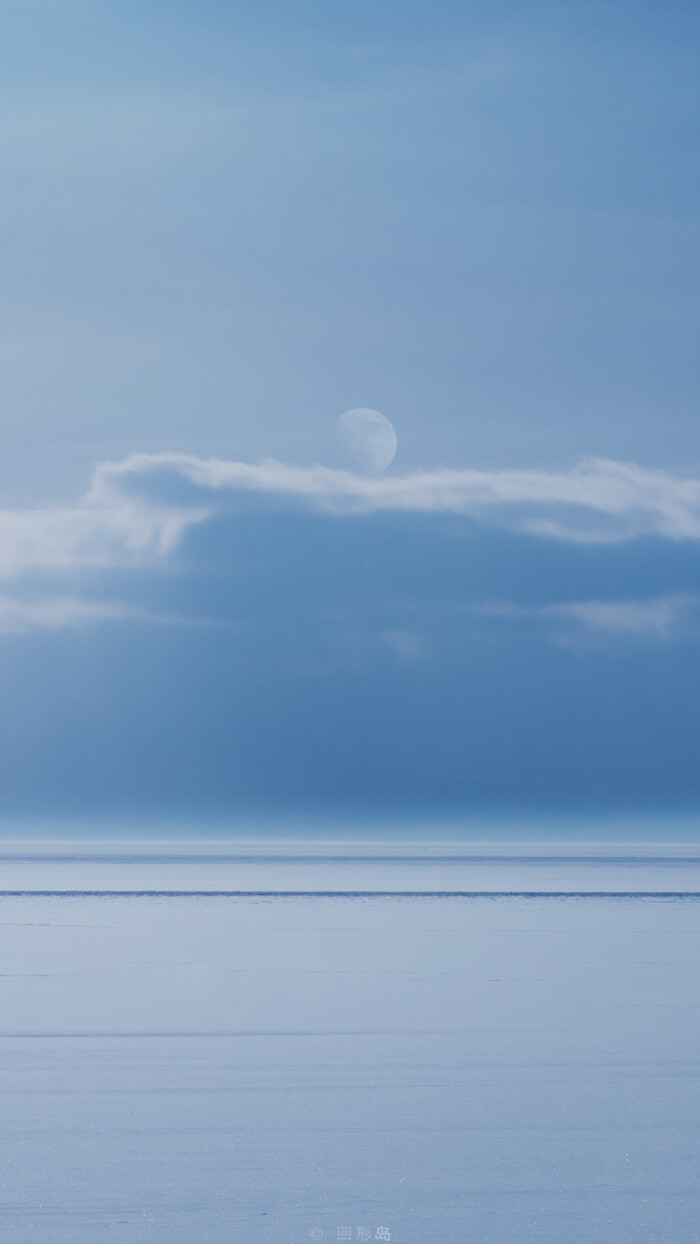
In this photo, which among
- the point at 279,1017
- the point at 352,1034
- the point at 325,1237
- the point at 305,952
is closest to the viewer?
the point at 325,1237

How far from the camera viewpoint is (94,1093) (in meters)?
7.72

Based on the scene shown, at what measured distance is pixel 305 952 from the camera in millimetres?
14719

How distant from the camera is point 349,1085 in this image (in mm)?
7934

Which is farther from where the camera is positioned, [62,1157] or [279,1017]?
[279,1017]

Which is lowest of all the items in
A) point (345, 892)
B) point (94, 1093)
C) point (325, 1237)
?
point (325, 1237)

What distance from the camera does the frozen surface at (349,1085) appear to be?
573 cm

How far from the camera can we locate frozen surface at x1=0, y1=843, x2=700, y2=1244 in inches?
225

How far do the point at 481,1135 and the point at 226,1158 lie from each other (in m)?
1.43

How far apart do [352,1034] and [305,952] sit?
5234mm

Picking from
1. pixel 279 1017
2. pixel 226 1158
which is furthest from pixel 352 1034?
pixel 226 1158

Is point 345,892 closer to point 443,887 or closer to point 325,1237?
point 443,887

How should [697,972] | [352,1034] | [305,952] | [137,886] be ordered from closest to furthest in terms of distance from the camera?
[352,1034] < [697,972] < [305,952] < [137,886]

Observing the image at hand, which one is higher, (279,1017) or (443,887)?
(443,887)

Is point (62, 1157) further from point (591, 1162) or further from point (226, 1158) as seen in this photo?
point (591, 1162)
